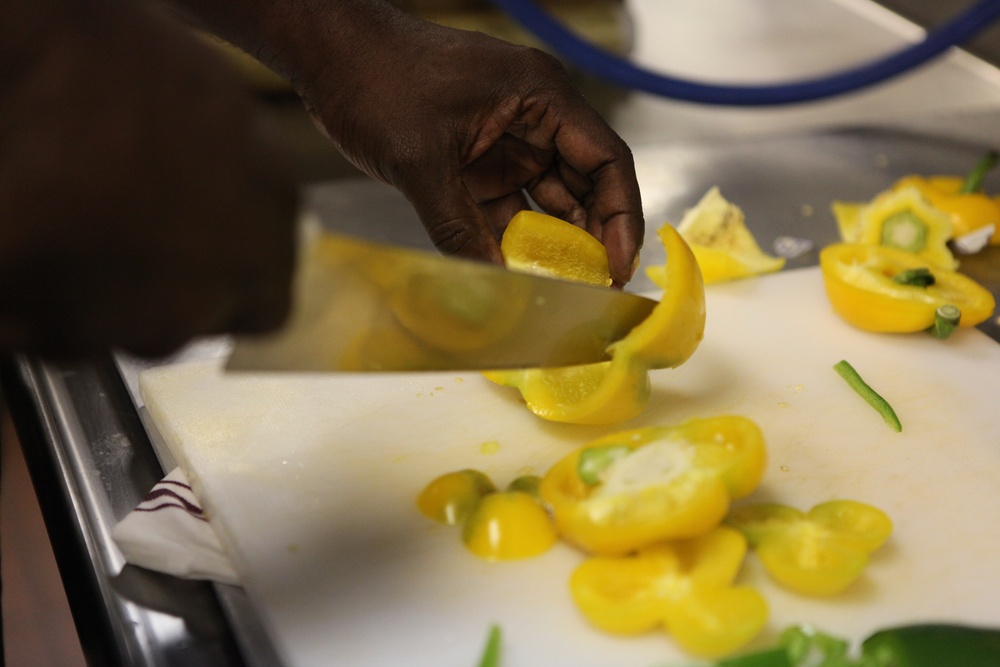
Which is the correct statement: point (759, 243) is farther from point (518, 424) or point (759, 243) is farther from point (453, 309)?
point (453, 309)

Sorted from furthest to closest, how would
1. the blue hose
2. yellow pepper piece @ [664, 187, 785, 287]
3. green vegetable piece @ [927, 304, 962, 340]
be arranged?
1. the blue hose
2. yellow pepper piece @ [664, 187, 785, 287]
3. green vegetable piece @ [927, 304, 962, 340]

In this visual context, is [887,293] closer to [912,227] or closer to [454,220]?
[912,227]

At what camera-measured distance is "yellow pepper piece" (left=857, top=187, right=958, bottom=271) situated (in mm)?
1458

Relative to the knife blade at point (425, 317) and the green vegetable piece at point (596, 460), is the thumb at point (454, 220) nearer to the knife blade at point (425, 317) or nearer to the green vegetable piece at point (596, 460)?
the knife blade at point (425, 317)

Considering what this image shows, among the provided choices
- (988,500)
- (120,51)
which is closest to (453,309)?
(120,51)

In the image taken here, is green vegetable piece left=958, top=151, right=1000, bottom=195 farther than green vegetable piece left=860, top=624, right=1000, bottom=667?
Yes

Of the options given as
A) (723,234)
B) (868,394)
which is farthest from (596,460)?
(723,234)

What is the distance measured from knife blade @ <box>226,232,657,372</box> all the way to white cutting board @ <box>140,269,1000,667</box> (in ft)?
0.41

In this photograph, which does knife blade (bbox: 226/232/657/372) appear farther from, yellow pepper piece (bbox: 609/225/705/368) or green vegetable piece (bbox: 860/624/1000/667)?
green vegetable piece (bbox: 860/624/1000/667)

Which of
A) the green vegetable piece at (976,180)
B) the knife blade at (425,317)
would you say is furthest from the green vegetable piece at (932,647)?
the green vegetable piece at (976,180)

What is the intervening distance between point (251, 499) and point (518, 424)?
301 mm

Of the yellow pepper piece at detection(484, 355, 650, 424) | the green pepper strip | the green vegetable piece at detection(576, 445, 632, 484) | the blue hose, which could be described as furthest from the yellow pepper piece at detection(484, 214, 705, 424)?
the blue hose

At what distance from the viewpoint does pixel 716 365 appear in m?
1.22

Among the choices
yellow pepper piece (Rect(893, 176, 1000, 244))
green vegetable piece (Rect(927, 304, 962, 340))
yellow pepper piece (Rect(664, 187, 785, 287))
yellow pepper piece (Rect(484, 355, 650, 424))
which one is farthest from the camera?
yellow pepper piece (Rect(893, 176, 1000, 244))
